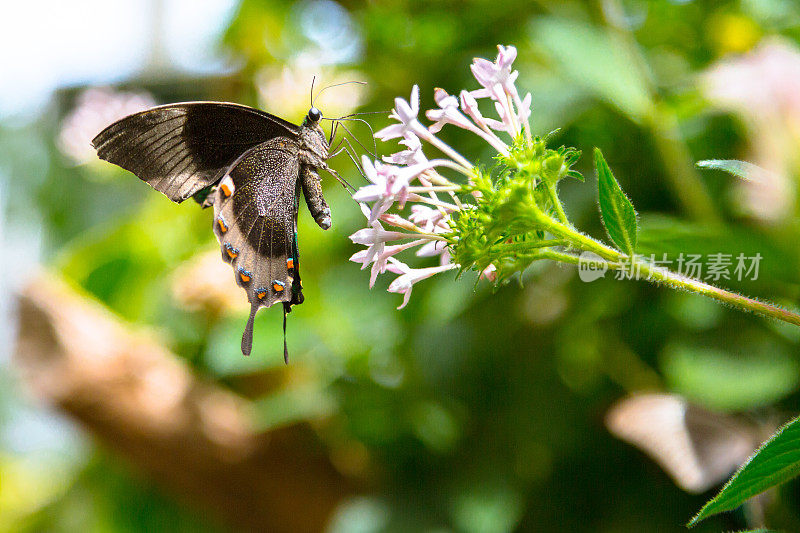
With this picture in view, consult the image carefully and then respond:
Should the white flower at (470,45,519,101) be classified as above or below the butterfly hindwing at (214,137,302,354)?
above

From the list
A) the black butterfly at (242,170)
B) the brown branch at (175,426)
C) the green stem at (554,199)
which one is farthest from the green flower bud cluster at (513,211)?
the brown branch at (175,426)

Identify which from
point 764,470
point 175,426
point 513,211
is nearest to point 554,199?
point 513,211

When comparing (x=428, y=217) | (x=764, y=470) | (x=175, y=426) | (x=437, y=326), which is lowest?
(x=175, y=426)

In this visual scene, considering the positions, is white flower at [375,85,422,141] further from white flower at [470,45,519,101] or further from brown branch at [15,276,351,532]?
brown branch at [15,276,351,532]

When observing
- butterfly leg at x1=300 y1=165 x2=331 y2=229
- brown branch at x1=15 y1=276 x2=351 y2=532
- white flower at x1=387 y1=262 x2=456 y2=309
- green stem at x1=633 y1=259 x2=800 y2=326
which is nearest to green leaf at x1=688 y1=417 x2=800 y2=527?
green stem at x1=633 y1=259 x2=800 y2=326

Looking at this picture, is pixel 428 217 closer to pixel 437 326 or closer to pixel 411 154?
pixel 411 154

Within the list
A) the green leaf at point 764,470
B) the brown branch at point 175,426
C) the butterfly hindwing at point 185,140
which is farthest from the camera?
the brown branch at point 175,426

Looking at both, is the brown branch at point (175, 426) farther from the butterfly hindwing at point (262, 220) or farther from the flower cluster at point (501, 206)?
the flower cluster at point (501, 206)
